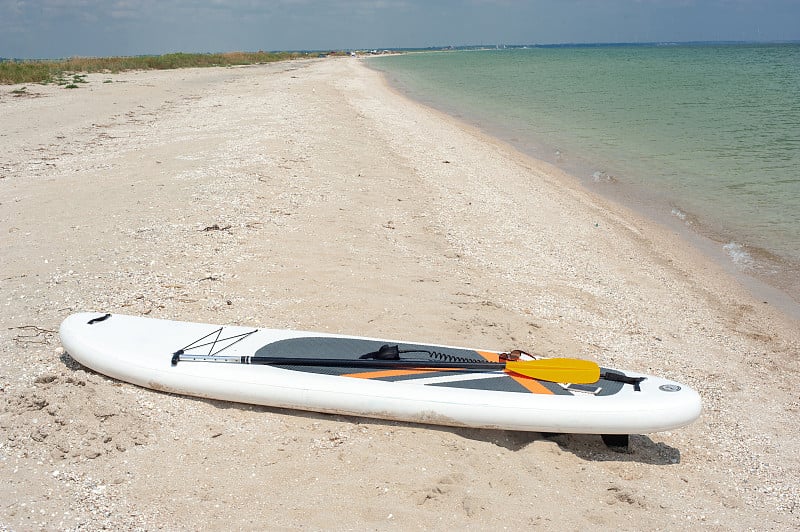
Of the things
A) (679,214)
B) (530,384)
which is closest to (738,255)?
(679,214)

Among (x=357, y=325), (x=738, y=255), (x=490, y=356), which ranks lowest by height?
(x=738, y=255)

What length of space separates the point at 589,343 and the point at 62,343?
4.27 metres

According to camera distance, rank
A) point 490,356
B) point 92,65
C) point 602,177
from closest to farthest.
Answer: point 490,356, point 602,177, point 92,65

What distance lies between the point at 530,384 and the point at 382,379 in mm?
988

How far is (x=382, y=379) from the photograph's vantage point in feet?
13.5

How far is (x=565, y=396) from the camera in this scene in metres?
3.98

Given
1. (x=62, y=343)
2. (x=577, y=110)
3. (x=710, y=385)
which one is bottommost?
(x=710, y=385)

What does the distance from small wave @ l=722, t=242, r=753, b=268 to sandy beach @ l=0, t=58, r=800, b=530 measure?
1.61 ft

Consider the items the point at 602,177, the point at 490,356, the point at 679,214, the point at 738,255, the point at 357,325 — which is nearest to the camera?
the point at 490,356

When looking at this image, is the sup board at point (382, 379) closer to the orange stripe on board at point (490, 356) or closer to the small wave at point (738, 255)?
the orange stripe on board at point (490, 356)

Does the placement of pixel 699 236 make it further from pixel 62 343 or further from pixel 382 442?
pixel 62 343

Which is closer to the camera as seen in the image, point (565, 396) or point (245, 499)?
point (245, 499)

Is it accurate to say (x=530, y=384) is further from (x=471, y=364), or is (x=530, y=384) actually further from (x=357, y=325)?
(x=357, y=325)

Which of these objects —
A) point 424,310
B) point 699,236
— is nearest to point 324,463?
point 424,310
